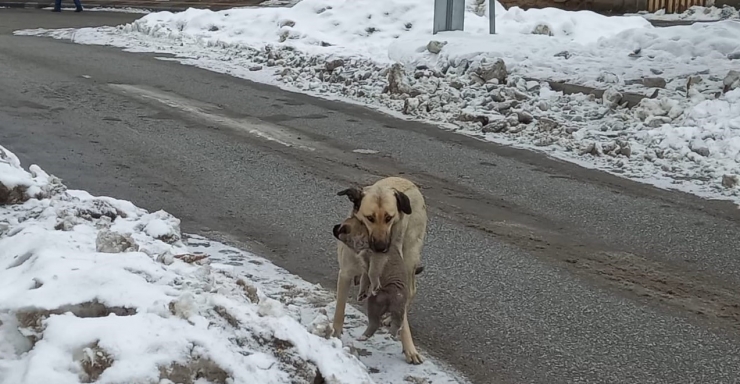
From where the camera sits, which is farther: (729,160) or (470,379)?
(729,160)

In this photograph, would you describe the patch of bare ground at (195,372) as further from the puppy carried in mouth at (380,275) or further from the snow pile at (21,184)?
the snow pile at (21,184)

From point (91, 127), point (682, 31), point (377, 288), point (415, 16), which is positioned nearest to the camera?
Result: point (377, 288)

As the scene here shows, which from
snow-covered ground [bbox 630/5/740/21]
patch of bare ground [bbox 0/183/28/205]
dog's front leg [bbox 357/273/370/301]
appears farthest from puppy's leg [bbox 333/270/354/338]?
snow-covered ground [bbox 630/5/740/21]

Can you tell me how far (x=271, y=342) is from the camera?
376 centimetres

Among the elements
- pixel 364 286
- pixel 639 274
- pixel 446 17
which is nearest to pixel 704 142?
pixel 639 274

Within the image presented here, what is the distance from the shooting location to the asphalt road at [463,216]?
509cm

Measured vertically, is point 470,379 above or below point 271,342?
below

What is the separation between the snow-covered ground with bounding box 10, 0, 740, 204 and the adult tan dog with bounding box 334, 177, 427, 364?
13.6ft

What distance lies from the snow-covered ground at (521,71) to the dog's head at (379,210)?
4444 millimetres

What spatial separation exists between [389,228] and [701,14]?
20.0m

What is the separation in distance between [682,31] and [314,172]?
7.61 m

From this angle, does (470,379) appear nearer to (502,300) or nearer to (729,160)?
(502,300)

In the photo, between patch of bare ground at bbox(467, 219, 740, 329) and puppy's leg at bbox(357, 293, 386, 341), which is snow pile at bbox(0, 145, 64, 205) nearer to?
puppy's leg at bbox(357, 293, 386, 341)

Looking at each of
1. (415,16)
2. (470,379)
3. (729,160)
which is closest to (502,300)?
(470,379)
